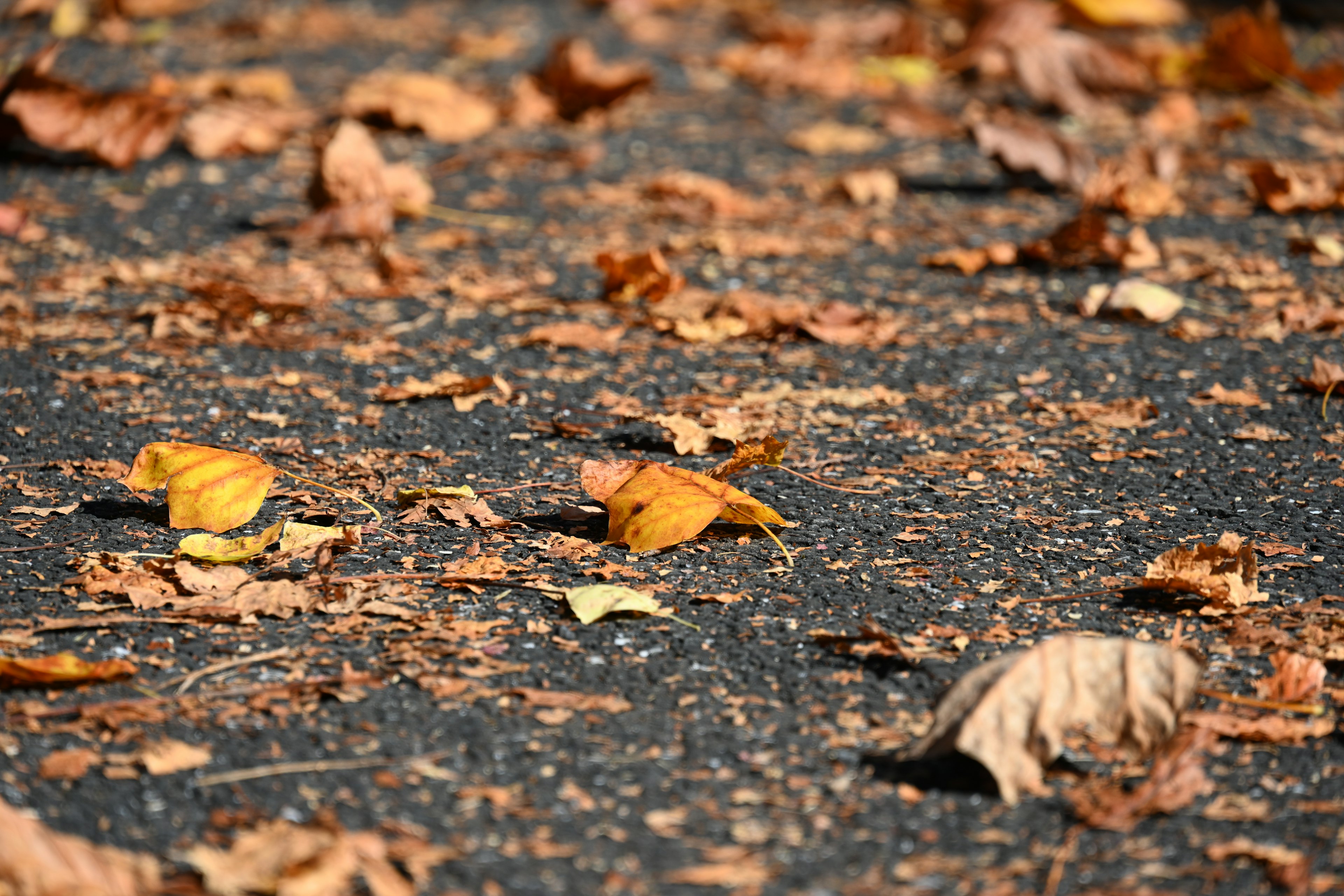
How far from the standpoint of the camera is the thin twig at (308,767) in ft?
5.23

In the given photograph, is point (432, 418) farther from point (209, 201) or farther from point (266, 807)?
point (209, 201)

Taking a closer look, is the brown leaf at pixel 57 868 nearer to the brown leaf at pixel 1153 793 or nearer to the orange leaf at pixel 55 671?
the orange leaf at pixel 55 671

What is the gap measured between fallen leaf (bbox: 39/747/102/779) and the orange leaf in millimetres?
143

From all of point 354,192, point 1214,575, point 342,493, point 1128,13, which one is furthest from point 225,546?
point 1128,13

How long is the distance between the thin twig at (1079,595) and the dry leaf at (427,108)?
11.0ft

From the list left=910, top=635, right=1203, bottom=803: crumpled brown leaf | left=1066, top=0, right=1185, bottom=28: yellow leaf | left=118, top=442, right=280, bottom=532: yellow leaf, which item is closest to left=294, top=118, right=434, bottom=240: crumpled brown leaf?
left=118, top=442, right=280, bottom=532: yellow leaf

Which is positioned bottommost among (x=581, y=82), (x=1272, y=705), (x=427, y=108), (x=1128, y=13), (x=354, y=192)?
(x=1272, y=705)

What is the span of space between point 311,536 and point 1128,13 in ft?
17.0

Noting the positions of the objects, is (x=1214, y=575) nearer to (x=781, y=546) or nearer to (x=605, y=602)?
(x=781, y=546)

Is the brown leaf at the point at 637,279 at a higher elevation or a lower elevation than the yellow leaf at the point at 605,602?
higher

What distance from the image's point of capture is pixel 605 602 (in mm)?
1952

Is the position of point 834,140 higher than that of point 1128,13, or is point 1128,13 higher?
point 1128,13

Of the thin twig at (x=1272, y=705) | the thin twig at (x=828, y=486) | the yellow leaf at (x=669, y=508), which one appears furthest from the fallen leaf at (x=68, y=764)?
the thin twig at (x=1272, y=705)

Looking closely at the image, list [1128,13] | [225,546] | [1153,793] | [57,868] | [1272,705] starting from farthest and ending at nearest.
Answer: [1128,13], [225,546], [1272,705], [1153,793], [57,868]
